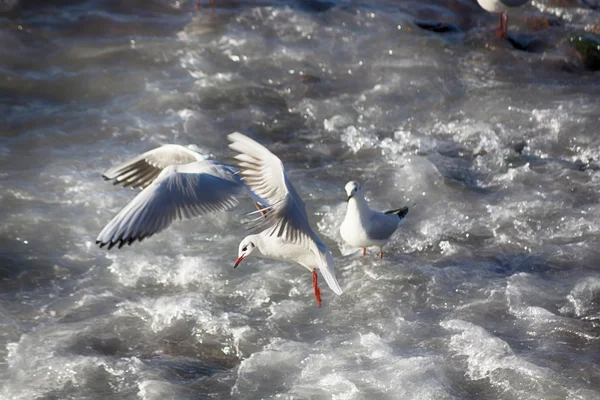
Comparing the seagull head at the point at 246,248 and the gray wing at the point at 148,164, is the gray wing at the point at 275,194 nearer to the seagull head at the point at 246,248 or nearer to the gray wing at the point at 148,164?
the seagull head at the point at 246,248

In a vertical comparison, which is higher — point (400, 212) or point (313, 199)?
point (400, 212)

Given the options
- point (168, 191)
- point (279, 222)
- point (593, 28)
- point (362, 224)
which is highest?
point (279, 222)

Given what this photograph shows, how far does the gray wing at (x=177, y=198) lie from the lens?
4965mm

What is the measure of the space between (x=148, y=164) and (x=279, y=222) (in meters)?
1.55

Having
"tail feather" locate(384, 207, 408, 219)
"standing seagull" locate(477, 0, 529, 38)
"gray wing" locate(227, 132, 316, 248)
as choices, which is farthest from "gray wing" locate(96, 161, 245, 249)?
"standing seagull" locate(477, 0, 529, 38)

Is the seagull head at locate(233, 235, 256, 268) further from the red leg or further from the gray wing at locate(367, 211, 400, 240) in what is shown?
the gray wing at locate(367, 211, 400, 240)

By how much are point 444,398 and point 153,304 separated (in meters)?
1.92

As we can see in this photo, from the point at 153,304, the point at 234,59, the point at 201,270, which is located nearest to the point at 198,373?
the point at 153,304

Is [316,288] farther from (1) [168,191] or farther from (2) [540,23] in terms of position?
(2) [540,23]

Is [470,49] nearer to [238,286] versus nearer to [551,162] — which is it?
[551,162]

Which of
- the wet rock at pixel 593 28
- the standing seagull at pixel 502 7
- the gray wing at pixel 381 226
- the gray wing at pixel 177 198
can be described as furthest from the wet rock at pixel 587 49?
the gray wing at pixel 177 198

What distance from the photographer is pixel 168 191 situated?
526cm

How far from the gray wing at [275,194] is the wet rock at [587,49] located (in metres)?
5.19

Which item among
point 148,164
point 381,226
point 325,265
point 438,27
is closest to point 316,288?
point 325,265
